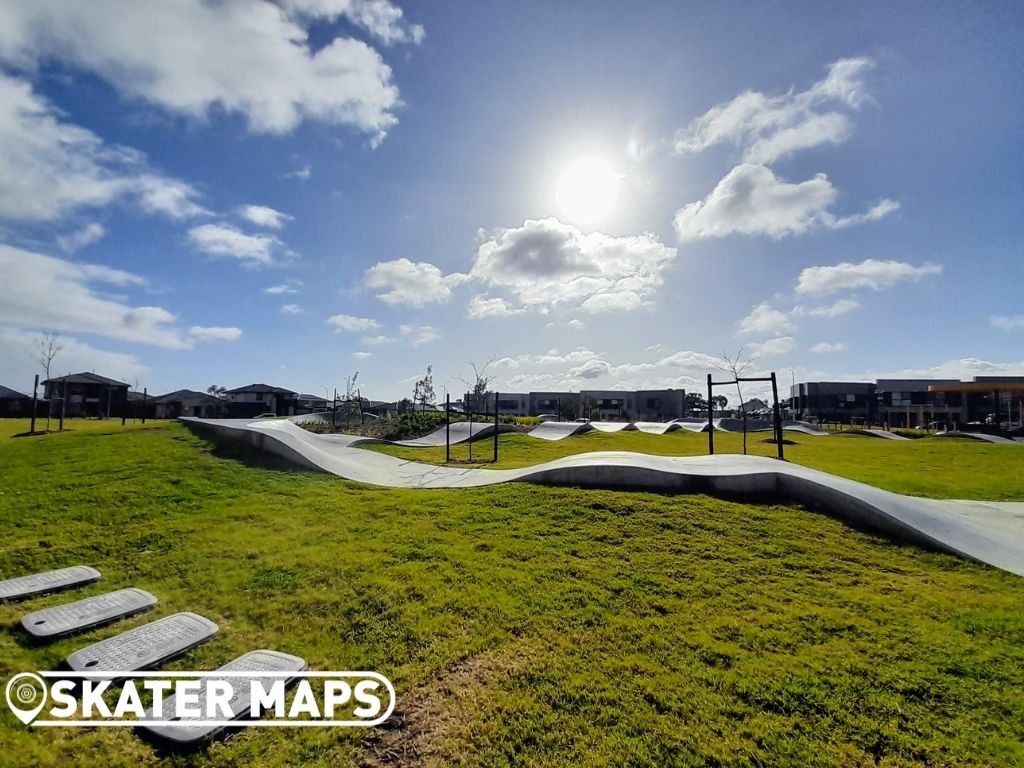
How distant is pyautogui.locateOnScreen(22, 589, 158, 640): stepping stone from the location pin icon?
1.66 ft

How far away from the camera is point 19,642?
3.82 meters

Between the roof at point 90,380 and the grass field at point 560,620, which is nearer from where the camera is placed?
the grass field at point 560,620

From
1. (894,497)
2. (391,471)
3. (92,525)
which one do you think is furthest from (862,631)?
(391,471)

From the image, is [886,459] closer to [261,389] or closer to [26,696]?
[26,696]

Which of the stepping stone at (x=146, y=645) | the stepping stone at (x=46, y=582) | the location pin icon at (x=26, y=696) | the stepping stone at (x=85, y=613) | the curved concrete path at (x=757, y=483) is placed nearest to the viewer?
the location pin icon at (x=26, y=696)

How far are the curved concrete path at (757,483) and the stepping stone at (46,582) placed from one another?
17.1ft

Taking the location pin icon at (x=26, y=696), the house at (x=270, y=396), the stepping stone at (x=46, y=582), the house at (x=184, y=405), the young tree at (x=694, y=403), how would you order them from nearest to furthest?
the location pin icon at (x=26, y=696), the stepping stone at (x=46, y=582), the house at (x=184, y=405), the house at (x=270, y=396), the young tree at (x=694, y=403)

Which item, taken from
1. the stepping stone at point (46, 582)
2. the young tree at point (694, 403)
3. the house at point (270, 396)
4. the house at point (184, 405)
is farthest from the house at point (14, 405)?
the young tree at point (694, 403)

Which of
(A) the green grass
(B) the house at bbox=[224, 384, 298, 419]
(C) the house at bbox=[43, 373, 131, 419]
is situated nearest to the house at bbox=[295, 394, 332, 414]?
(B) the house at bbox=[224, 384, 298, 419]

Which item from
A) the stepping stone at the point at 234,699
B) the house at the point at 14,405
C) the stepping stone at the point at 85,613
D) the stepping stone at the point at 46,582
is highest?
the house at the point at 14,405

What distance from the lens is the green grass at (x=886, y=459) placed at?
1141 centimetres

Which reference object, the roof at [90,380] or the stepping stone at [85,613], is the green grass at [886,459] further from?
the roof at [90,380]

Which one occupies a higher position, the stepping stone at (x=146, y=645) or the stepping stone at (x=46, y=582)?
the stepping stone at (x=46, y=582)

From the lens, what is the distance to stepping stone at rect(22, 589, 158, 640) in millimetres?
3909
